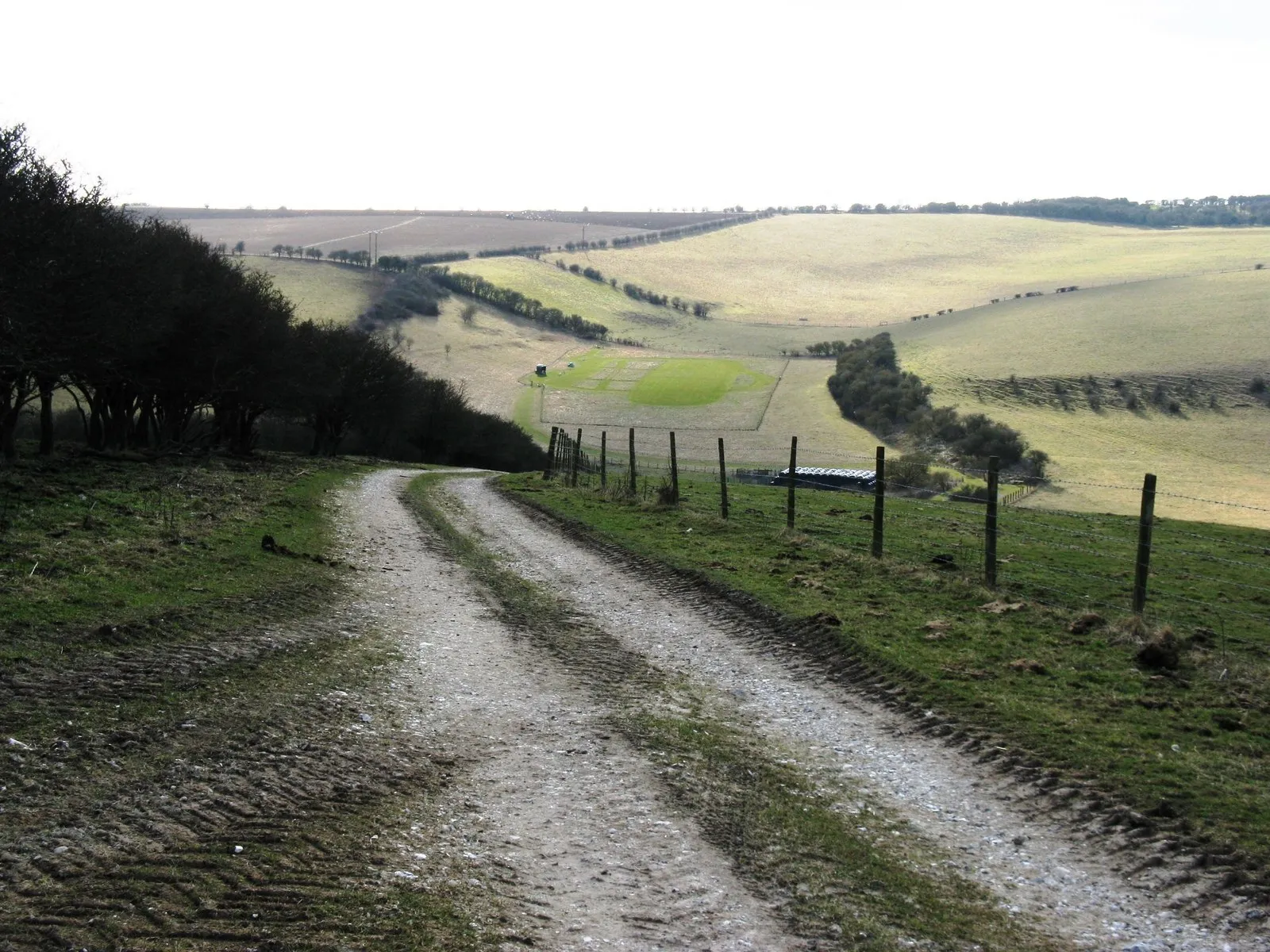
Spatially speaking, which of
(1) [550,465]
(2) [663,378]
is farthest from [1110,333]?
(1) [550,465]

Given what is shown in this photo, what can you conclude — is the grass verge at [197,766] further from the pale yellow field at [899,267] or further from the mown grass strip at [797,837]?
the pale yellow field at [899,267]

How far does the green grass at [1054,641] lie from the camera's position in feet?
25.8

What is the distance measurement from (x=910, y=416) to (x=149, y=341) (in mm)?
61486

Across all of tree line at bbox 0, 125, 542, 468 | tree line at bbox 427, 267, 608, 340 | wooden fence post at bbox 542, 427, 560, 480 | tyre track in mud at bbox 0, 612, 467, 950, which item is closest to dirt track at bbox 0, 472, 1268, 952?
tyre track in mud at bbox 0, 612, 467, 950

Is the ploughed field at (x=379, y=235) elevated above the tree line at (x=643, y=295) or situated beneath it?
elevated above

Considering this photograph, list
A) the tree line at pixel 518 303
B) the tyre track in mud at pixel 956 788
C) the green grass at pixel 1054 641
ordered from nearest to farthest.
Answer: the tyre track in mud at pixel 956 788 < the green grass at pixel 1054 641 < the tree line at pixel 518 303

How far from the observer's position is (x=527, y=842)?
21.6 ft

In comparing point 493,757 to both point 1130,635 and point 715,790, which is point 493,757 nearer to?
point 715,790

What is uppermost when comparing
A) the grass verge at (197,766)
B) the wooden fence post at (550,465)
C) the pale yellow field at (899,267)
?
the pale yellow field at (899,267)

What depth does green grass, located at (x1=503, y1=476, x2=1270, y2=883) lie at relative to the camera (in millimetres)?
7859

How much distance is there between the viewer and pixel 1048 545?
1677 centimetres

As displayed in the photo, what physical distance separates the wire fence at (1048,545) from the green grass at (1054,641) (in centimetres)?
11

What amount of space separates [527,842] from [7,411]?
81.5 feet

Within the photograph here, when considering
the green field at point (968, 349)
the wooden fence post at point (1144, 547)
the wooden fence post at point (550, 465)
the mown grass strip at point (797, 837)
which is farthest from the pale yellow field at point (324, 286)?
the mown grass strip at point (797, 837)
